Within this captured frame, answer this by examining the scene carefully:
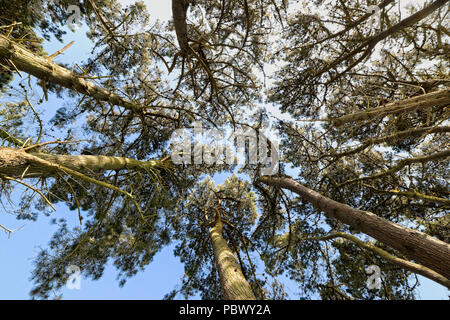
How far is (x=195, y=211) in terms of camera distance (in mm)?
5332

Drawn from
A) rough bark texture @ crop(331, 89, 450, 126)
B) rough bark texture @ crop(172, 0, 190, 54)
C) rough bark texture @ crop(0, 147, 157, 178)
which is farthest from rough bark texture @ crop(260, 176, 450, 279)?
rough bark texture @ crop(0, 147, 157, 178)

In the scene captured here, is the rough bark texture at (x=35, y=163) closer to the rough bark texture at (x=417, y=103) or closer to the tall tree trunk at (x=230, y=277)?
the tall tree trunk at (x=230, y=277)

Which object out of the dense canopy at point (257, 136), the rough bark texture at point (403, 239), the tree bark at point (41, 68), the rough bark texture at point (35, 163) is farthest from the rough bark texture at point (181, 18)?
the rough bark texture at point (403, 239)

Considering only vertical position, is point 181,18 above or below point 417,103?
above

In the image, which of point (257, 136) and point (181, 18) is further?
point (257, 136)

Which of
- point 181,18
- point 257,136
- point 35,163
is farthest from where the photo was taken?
point 257,136

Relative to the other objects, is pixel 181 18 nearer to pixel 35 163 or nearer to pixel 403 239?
pixel 35 163

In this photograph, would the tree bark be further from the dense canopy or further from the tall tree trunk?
the tall tree trunk

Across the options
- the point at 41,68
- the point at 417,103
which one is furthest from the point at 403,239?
the point at 41,68

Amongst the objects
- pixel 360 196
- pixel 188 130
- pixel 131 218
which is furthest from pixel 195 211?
pixel 360 196
